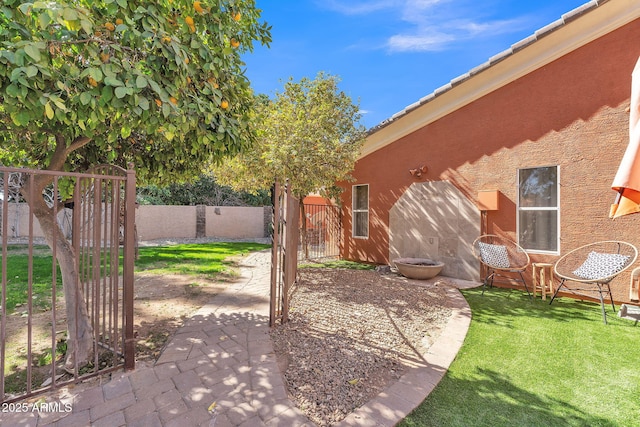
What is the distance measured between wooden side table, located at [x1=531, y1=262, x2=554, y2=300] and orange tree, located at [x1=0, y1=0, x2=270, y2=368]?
594 cm

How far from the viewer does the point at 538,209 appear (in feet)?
21.1

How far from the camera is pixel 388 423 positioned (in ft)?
7.59

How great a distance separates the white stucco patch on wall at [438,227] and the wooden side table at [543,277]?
1.26 metres

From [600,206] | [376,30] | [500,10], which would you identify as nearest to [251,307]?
[600,206]

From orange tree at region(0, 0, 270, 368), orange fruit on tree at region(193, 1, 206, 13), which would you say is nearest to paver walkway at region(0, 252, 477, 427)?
orange tree at region(0, 0, 270, 368)

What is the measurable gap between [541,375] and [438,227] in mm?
5093

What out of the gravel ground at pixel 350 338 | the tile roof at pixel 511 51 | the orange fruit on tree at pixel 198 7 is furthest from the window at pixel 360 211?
the orange fruit on tree at pixel 198 7

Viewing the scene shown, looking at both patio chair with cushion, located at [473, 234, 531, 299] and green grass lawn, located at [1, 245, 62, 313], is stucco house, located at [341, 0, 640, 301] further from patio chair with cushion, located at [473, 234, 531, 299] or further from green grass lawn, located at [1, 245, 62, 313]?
green grass lawn, located at [1, 245, 62, 313]

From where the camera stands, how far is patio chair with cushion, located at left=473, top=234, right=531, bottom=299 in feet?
20.1

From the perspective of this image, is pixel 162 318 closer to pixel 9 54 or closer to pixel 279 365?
pixel 279 365

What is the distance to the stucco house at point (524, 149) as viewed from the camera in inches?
217

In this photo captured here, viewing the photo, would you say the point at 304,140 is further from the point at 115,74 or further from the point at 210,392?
the point at 210,392

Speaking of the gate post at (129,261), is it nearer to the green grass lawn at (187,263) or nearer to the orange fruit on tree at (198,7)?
the orange fruit on tree at (198,7)

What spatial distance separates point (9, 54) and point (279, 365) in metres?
3.36
